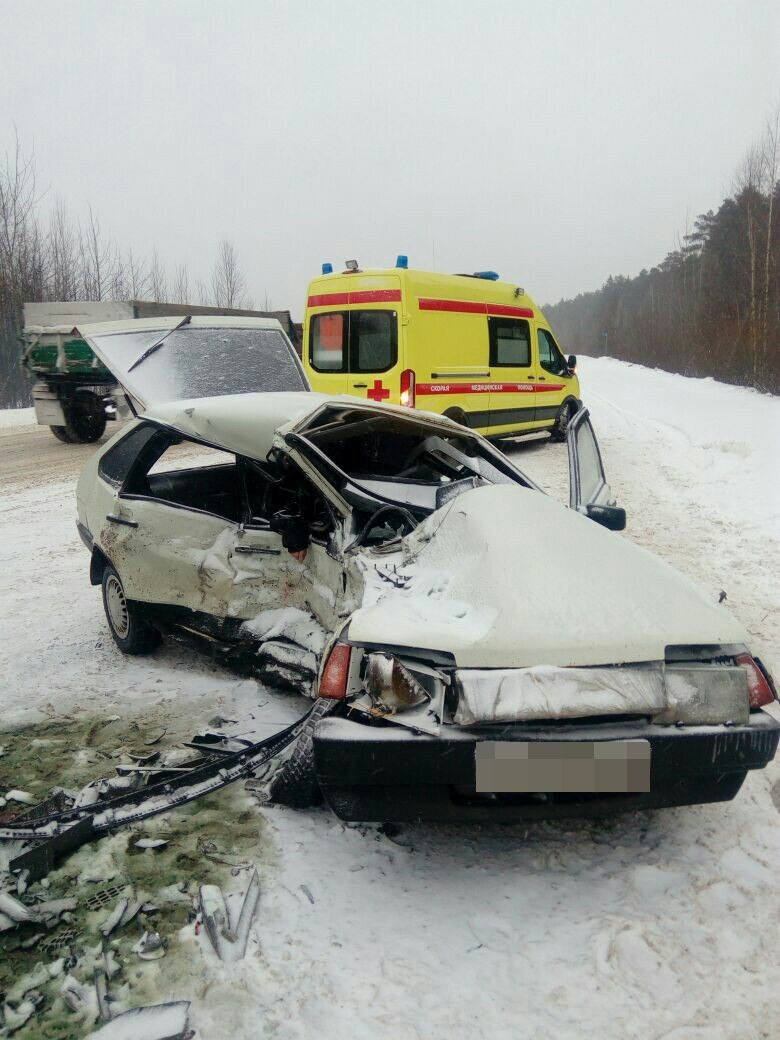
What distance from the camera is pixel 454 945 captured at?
2127 millimetres

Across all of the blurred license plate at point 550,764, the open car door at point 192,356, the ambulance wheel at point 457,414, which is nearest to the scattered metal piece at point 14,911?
the blurred license plate at point 550,764

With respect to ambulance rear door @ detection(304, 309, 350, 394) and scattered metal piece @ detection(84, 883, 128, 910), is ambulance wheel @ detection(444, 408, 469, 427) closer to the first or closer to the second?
ambulance rear door @ detection(304, 309, 350, 394)

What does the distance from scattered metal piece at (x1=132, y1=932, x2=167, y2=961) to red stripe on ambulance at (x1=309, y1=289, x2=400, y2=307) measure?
7.92 meters

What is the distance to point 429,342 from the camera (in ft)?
30.6

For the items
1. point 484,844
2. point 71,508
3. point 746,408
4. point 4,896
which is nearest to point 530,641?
point 484,844

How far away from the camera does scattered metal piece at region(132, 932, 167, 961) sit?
6.75 ft

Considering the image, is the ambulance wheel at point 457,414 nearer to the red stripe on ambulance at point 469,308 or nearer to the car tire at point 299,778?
the red stripe on ambulance at point 469,308

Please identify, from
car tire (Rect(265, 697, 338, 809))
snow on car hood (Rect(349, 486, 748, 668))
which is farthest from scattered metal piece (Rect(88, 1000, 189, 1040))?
snow on car hood (Rect(349, 486, 748, 668))

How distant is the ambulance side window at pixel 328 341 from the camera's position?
957cm

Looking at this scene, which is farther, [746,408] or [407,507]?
[746,408]

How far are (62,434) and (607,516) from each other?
1272 centimetres

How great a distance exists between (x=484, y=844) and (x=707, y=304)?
35.9 metres

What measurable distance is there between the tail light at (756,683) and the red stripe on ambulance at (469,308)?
7.43 meters

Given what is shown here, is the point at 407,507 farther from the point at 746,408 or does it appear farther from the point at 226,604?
the point at 746,408
